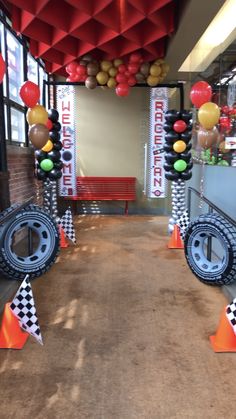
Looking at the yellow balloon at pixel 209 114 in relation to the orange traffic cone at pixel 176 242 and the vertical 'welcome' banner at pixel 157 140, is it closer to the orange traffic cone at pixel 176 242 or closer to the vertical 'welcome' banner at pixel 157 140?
the orange traffic cone at pixel 176 242

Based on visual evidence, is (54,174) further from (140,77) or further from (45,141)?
(140,77)

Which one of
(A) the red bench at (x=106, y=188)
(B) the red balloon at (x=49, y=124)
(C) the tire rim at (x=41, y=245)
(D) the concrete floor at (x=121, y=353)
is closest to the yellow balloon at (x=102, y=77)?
(B) the red balloon at (x=49, y=124)

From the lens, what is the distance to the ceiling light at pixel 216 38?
4944 millimetres

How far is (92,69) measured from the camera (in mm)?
5562

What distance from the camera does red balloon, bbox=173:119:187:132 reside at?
5395 mm

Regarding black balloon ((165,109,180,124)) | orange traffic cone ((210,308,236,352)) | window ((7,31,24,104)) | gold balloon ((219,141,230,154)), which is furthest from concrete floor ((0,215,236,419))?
window ((7,31,24,104))

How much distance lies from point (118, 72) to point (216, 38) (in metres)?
1.66

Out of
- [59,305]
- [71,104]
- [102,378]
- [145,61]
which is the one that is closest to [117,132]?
[71,104]

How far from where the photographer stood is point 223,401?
194 centimetres

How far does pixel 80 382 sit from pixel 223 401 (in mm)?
835

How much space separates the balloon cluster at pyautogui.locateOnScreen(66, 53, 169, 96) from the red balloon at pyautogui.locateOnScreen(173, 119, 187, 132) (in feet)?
2.77

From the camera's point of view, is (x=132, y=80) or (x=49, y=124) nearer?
(x=49, y=124)

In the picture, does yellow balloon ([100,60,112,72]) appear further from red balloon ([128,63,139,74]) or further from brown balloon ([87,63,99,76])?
red balloon ([128,63,139,74])

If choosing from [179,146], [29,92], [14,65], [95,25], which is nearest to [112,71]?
[95,25]
